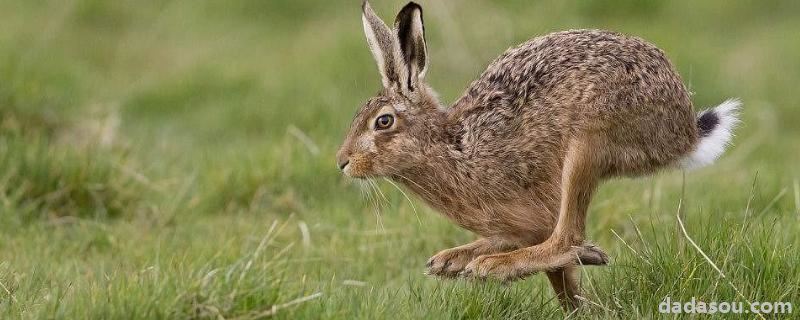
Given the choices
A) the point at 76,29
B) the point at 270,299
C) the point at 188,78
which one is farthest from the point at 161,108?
the point at 270,299

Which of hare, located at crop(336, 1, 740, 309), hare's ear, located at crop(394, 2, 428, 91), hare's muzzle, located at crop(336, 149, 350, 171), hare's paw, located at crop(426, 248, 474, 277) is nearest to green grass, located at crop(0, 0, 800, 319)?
hare's paw, located at crop(426, 248, 474, 277)

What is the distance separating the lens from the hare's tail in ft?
16.4

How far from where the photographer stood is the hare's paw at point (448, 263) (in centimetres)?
488

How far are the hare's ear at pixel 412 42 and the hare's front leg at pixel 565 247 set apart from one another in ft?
2.41

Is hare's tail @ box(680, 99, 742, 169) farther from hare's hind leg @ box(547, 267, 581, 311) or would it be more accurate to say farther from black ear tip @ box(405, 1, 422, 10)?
black ear tip @ box(405, 1, 422, 10)

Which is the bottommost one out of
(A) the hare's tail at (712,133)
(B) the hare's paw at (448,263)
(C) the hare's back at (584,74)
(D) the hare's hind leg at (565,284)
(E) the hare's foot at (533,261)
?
(D) the hare's hind leg at (565,284)

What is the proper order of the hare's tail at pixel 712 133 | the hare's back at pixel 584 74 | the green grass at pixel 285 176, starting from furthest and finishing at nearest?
the hare's tail at pixel 712 133, the hare's back at pixel 584 74, the green grass at pixel 285 176

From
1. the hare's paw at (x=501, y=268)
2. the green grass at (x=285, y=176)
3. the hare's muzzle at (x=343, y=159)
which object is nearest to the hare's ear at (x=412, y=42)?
the hare's muzzle at (x=343, y=159)

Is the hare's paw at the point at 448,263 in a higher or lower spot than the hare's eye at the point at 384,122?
lower

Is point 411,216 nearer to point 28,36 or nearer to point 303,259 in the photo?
point 303,259

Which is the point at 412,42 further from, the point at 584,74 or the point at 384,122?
the point at 584,74

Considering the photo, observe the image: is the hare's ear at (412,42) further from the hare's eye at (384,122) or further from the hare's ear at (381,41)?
the hare's eye at (384,122)

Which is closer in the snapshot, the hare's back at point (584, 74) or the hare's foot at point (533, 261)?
the hare's foot at point (533, 261)

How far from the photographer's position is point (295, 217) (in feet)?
22.3
